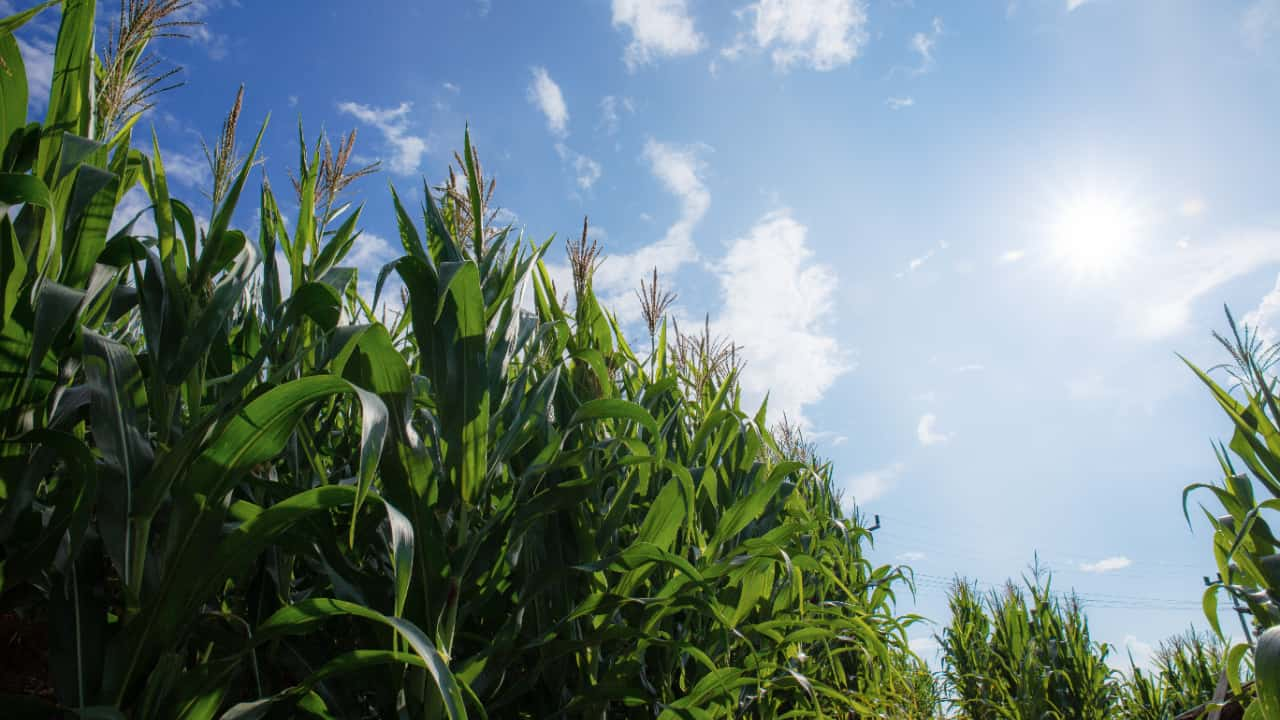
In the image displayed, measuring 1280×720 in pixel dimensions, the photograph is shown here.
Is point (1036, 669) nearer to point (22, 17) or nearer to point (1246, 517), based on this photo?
point (1246, 517)

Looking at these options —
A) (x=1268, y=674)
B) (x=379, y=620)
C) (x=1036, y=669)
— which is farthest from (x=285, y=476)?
(x=1036, y=669)

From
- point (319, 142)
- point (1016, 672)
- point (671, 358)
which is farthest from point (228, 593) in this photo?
point (1016, 672)

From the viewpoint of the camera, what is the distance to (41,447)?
67cm

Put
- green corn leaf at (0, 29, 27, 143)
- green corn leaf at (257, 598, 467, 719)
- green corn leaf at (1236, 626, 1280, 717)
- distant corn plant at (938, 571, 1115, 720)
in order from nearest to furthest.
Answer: green corn leaf at (257, 598, 467, 719)
green corn leaf at (0, 29, 27, 143)
green corn leaf at (1236, 626, 1280, 717)
distant corn plant at (938, 571, 1115, 720)

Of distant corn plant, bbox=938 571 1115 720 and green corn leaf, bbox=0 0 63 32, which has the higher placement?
green corn leaf, bbox=0 0 63 32

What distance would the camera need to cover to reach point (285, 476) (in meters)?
1.05

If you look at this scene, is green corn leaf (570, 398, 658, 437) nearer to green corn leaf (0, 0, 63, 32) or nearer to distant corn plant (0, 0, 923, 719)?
distant corn plant (0, 0, 923, 719)

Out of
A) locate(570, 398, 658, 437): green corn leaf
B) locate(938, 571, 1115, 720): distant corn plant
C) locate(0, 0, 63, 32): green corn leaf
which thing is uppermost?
locate(0, 0, 63, 32): green corn leaf

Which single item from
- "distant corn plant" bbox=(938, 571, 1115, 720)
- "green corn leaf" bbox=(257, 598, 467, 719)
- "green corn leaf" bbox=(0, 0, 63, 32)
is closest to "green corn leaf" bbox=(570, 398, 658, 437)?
"green corn leaf" bbox=(257, 598, 467, 719)

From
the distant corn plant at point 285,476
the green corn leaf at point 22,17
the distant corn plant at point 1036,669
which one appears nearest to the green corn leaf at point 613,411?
the distant corn plant at point 285,476

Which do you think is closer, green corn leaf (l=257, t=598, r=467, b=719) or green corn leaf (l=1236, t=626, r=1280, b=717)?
green corn leaf (l=257, t=598, r=467, b=719)

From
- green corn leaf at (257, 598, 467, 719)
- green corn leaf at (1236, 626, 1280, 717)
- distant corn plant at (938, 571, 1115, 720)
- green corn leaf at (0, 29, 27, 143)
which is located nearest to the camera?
green corn leaf at (257, 598, 467, 719)

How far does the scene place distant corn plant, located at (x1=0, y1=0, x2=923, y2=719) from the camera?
657 millimetres

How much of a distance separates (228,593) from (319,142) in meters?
0.75
